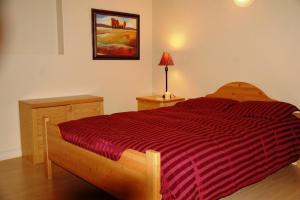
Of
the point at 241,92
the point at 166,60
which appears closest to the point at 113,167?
the point at 241,92

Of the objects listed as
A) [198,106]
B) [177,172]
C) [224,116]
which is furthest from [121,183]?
[198,106]

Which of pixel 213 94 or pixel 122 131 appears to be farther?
pixel 213 94

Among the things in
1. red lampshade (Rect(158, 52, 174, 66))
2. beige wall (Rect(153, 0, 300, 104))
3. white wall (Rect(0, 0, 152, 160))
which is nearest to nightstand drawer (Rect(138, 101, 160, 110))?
white wall (Rect(0, 0, 152, 160))

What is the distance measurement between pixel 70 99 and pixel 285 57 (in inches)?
103

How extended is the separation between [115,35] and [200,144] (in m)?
2.80

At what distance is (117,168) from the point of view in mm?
1964

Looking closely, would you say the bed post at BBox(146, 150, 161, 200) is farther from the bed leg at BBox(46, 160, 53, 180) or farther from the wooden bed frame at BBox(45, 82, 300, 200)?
the bed leg at BBox(46, 160, 53, 180)

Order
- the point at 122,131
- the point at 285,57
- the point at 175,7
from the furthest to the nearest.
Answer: the point at 175,7 → the point at 285,57 → the point at 122,131

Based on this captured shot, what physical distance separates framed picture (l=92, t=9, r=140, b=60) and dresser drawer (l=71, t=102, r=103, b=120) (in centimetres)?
76

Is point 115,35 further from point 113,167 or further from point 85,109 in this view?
point 113,167

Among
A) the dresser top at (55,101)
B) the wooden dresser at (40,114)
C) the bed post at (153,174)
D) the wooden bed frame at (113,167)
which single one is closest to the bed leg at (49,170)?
the wooden bed frame at (113,167)

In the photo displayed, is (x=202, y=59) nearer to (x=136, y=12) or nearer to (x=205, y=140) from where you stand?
(x=136, y=12)

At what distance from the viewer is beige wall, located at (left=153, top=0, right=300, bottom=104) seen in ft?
10.5

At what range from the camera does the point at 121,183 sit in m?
1.96
